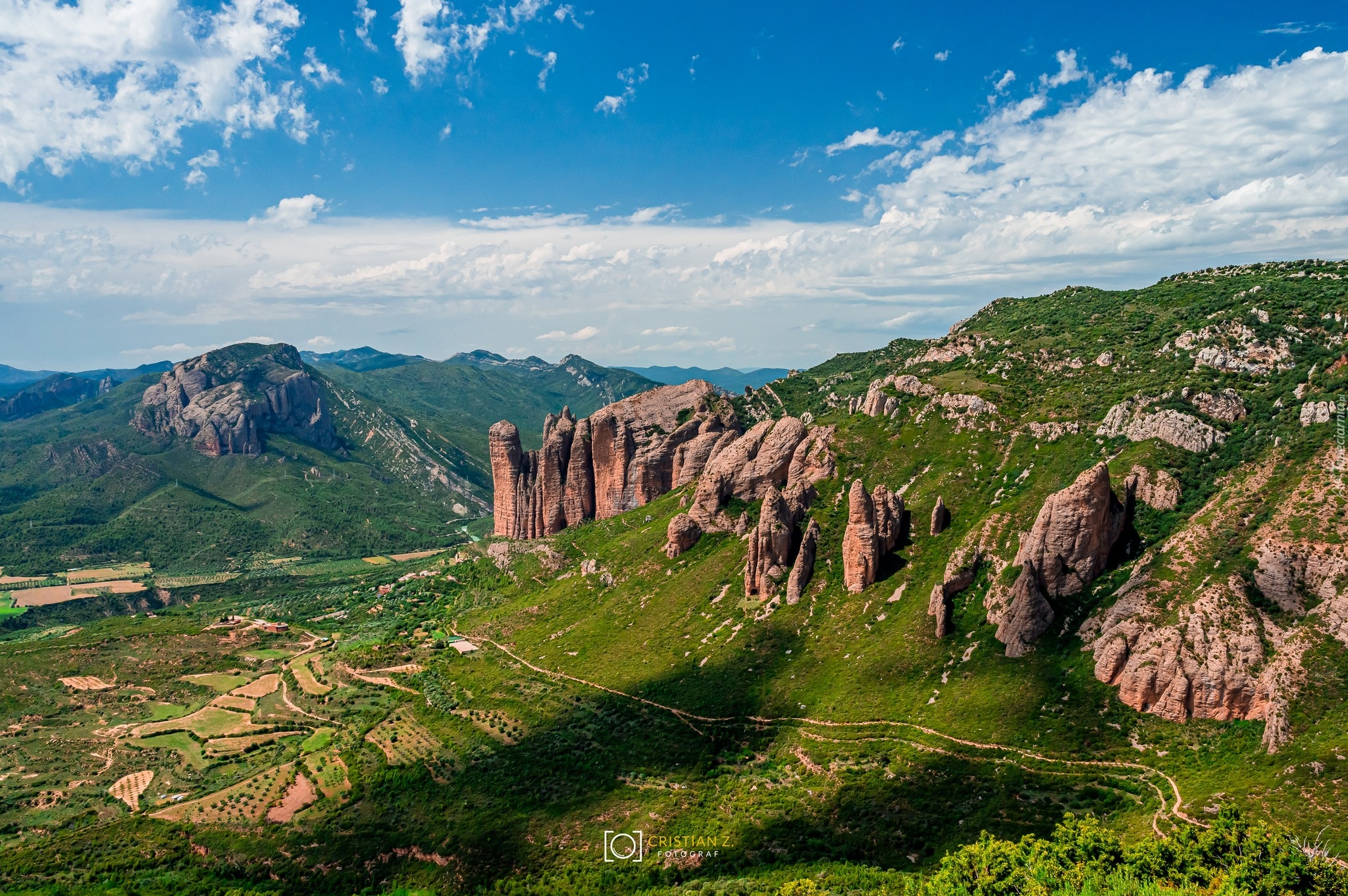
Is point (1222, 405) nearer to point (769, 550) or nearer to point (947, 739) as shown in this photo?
point (947, 739)

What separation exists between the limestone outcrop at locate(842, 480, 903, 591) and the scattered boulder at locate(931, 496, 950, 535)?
5408 mm

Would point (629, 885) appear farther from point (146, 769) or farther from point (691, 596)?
point (146, 769)

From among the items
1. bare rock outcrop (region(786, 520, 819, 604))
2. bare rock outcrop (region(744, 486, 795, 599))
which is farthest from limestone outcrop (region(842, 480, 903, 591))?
bare rock outcrop (region(744, 486, 795, 599))

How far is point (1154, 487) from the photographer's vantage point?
104 meters

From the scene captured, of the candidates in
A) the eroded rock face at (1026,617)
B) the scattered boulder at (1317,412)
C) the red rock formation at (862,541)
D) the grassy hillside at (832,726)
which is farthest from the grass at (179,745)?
the scattered boulder at (1317,412)

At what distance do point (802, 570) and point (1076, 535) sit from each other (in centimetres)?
4215

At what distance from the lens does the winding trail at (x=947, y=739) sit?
71750 millimetres

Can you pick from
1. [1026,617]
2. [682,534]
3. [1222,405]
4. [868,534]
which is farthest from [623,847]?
[1222,405]

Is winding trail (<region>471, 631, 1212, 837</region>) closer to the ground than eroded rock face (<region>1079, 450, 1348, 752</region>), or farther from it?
closer to the ground

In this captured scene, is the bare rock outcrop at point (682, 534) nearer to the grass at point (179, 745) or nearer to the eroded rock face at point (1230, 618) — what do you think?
the eroded rock face at point (1230, 618)

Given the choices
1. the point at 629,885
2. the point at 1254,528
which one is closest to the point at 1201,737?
the point at 1254,528

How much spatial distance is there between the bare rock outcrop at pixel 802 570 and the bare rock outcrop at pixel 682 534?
99.3ft

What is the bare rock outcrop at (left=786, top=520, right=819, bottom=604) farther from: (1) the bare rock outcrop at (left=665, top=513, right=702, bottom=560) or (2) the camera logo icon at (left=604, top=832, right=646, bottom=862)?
(2) the camera logo icon at (left=604, top=832, right=646, bottom=862)

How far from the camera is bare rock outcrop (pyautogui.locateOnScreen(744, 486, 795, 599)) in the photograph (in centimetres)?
13038
